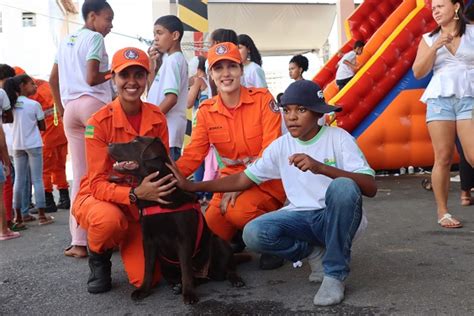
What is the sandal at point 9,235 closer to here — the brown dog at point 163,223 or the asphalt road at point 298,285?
the asphalt road at point 298,285

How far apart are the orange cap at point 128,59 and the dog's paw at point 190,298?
48.1 inches

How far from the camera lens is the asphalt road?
2.48 metres

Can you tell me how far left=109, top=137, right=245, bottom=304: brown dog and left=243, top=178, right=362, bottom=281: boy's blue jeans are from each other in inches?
11.8

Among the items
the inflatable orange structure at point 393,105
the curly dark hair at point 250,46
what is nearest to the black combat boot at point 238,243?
the curly dark hair at point 250,46

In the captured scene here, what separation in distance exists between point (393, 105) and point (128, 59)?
376 centimetres

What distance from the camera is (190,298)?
8.59 feet

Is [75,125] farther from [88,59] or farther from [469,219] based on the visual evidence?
[469,219]

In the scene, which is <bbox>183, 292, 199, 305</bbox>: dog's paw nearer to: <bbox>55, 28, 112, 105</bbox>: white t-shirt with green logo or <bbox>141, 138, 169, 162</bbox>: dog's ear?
<bbox>141, 138, 169, 162</bbox>: dog's ear

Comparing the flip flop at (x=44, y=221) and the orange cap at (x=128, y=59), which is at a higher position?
the orange cap at (x=128, y=59)

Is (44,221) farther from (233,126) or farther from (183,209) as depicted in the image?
(183,209)

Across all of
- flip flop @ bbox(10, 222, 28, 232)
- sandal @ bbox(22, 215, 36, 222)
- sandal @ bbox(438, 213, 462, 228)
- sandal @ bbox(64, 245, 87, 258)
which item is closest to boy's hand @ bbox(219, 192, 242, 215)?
sandal @ bbox(64, 245, 87, 258)

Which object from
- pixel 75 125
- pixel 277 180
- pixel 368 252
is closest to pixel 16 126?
pixel 75 125

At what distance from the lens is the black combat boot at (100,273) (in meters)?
2.88

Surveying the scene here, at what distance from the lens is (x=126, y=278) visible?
3.15 metres
